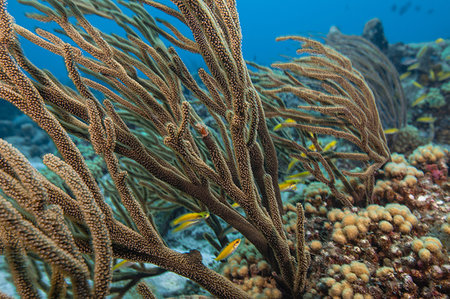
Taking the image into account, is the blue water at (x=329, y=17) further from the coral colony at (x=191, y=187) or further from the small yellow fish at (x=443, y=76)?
the coral colony at (x=191, y=187)

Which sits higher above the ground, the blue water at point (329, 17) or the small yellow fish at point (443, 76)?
the blue water at point (329, 17)

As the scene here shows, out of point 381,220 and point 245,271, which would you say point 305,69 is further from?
point 245,271

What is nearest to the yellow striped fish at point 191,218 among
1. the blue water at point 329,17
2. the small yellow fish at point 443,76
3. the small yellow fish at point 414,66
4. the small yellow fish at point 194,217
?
the small yellow fish at point 194,217

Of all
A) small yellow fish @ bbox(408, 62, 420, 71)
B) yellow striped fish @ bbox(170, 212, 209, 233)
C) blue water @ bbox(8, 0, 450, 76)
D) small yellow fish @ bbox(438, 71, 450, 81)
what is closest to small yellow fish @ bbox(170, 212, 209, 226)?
yellow striped fish @ bbox(170, 212, 209, 233)

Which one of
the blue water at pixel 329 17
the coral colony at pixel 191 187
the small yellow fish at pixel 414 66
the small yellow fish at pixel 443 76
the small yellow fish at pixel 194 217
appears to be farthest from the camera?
the blue water at pixel 329 17

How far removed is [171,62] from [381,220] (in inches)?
82.1

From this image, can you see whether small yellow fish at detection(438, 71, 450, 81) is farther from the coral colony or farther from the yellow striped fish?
the yellow striped fish

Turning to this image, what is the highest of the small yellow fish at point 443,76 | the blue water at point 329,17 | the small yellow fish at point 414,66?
the blue water at point 329,17

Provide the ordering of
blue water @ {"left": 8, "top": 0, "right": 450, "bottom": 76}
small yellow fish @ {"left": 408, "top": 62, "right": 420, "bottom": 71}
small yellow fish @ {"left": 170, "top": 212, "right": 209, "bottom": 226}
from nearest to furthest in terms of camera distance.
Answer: small yellow fish @ {"left": 170, "top": 212, "right": 209, "bottom": 226} → small yellow fish @ {"left": 408, "top": 62, "right": 420, "bottom": 71} → blue water @ {"left": 8, "top": 0, "right": 450, "bottom": 76}

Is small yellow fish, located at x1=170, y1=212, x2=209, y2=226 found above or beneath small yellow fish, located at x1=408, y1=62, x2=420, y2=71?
beneath

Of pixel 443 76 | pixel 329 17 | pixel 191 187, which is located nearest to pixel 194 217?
pixel 191 187

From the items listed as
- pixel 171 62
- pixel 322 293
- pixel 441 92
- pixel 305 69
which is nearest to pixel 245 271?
pixel 322 293

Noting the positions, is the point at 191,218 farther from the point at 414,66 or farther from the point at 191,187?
the point at 414,66

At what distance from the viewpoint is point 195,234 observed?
14.0 ft
